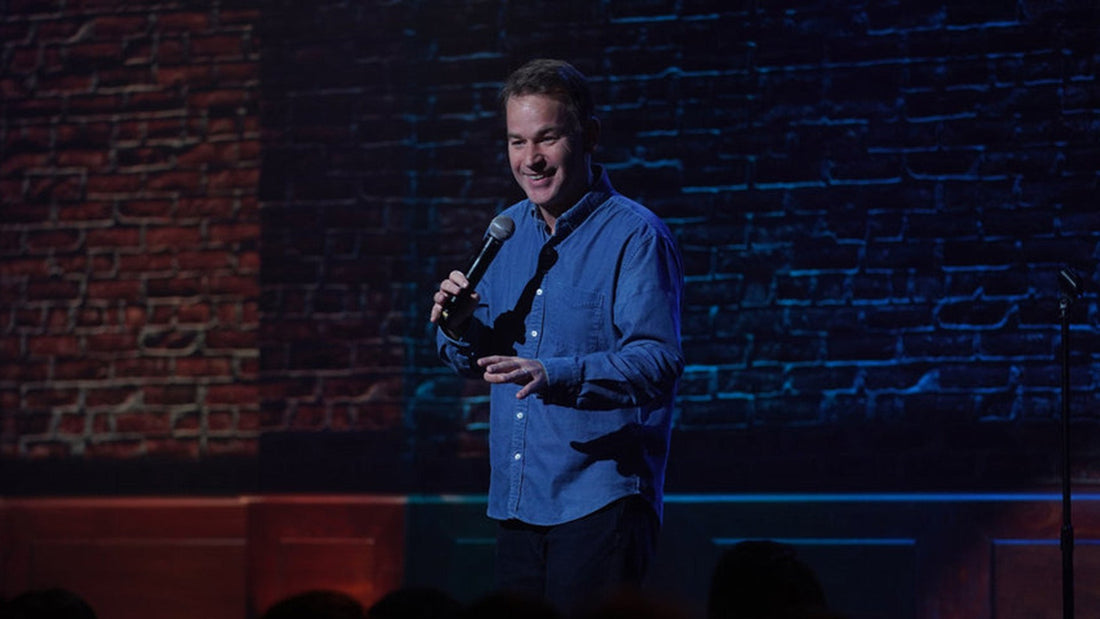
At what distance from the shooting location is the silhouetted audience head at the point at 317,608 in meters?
1.76

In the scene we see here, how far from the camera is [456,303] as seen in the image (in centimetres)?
288

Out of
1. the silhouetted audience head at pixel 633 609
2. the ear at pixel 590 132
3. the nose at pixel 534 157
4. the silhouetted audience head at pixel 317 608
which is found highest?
the ear at pixel 590 132

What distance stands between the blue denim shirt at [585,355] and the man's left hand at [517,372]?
3cm

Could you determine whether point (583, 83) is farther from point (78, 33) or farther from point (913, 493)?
point (78, 33)

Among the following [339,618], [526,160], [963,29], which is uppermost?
[963,29]

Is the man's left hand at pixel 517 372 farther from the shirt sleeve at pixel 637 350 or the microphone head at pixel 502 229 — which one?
the microphone head at pixel 502 229

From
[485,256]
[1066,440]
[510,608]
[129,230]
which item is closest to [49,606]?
[510,608]

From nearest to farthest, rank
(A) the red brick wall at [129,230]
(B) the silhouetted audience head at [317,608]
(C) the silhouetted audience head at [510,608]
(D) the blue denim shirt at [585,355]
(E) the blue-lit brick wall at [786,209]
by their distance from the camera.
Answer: (C) the silhouetted audience head at [510,608]
(B) the silhouetted audience head at [317,608]
(D) the blue denim shirt at [585,355]
(E) the blue-lit brick wall at [786,209]
(A) the red brick wall at [129,230]

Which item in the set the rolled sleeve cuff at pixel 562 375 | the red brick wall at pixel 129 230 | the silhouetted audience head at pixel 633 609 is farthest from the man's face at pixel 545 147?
the red brick wall at pixel 129 230

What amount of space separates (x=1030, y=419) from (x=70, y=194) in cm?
331

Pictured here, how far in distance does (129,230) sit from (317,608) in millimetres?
3343

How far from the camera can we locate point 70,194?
490 centimetres

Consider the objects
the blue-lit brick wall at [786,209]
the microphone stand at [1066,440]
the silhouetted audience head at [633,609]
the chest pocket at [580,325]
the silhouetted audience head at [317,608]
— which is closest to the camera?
the silhouetted audience head at [633,609]

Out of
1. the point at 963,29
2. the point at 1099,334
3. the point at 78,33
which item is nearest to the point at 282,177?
the point at 78,33
